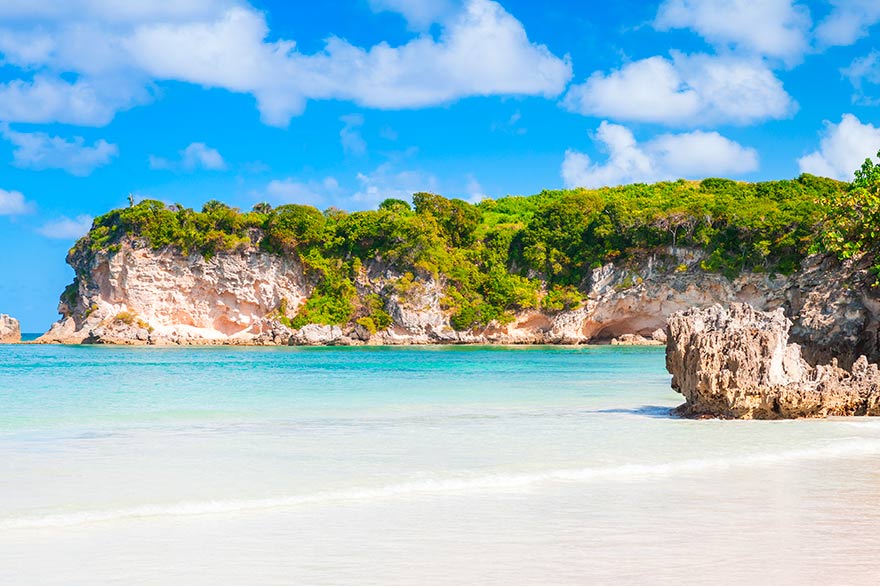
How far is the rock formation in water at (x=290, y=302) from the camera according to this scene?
5438 centimetres

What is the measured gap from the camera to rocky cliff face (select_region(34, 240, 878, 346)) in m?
54.4

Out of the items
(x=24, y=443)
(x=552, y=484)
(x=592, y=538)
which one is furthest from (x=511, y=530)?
(x=24, y=443)

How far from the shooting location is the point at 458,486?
7656mm

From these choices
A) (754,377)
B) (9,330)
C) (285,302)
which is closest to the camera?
(754,377)

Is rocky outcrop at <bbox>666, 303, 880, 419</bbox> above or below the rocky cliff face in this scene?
below

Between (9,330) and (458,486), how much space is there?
70.5m

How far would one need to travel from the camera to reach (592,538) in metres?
5.74

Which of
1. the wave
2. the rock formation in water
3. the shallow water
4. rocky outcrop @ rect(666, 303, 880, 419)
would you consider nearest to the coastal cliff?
the rock formation in water

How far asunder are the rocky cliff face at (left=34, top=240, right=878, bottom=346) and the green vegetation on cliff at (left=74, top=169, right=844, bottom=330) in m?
0.74

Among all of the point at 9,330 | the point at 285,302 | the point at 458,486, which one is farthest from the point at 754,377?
the point at 9,330

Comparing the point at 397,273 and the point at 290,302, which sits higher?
the point at 397,273

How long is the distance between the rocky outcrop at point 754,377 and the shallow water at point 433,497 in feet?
1.52

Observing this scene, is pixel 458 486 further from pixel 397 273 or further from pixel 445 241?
pixel 445 241

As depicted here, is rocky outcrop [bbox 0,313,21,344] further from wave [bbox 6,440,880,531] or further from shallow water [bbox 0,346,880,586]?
wave [bbox 6,440,880,531]
